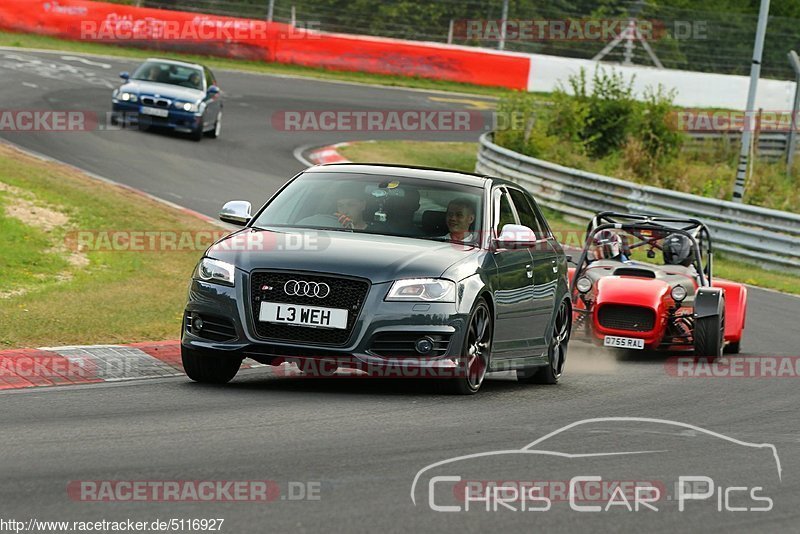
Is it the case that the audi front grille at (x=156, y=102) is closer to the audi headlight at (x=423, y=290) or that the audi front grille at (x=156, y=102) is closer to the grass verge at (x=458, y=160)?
the grass verge at (x=458, y=160)

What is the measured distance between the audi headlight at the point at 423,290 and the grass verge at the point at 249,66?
33621 millimetres

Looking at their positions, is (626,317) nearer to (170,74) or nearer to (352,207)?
(352,207)

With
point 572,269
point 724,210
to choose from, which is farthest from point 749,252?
point 572,269

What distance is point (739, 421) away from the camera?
966cm

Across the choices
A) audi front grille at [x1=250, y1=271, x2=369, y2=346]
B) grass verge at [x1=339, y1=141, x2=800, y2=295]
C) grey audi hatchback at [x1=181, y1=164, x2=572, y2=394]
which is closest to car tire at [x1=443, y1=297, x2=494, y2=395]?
grey audi hatchback at [x1=181, y1=164, x2=572, y2=394]

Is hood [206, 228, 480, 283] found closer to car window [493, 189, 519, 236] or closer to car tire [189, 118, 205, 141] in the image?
car window [493, 189, 519, 236]

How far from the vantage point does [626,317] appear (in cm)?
1403

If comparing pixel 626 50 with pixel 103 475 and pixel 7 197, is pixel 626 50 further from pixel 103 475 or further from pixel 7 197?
pixel 103 475

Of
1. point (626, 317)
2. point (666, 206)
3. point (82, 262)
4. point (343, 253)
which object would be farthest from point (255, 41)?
point (343, 253)

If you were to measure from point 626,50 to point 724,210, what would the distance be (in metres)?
20.4

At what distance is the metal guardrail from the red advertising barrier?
16.5 m

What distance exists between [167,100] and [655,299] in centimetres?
1632

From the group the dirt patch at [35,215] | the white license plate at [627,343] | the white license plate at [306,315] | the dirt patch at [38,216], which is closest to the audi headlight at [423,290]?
the white license plate at [306,315]

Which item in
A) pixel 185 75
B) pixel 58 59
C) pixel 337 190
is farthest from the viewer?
pixel 58 59
